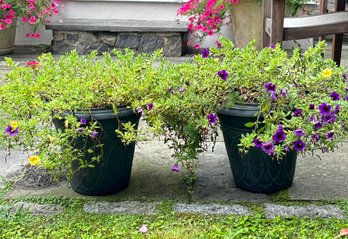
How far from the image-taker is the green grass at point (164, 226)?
5.30ft

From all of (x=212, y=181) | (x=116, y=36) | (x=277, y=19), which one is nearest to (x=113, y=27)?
(x=116, y=36)

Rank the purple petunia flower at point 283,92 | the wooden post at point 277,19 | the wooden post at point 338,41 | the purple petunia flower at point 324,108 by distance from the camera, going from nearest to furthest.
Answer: the purple petunia flower at point 324,108 < the purple petunia flower at point 283,92 < the wooden post at point 277,19 < the wooden post at point 338,41

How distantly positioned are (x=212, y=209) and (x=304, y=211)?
33 cm

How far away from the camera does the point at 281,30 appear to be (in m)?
2.46

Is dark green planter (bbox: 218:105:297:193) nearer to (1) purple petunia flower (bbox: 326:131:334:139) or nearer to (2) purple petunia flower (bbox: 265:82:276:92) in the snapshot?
(2) purple petunia flower (bbox: 265:82:276:92)

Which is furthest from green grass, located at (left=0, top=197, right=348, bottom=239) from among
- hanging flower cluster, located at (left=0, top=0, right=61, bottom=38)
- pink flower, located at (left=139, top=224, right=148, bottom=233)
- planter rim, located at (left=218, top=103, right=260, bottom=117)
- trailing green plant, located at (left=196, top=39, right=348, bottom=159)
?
hanging flower cluster, located at (left=0, top=0, right=61, bottom=38)

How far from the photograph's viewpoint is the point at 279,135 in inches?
63.4

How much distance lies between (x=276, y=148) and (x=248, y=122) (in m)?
0.20

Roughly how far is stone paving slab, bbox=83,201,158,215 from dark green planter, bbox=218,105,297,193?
0.36 m

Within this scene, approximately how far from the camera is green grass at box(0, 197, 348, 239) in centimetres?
162

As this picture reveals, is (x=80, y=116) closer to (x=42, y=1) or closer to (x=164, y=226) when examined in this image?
(x=164, y=226)

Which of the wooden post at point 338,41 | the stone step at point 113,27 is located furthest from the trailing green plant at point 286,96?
the stone step at point 113,27

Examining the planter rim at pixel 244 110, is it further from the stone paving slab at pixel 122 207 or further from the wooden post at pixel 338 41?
the wooden post at pixel 338 41

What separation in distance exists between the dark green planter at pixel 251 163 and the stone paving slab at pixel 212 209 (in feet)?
0.46
